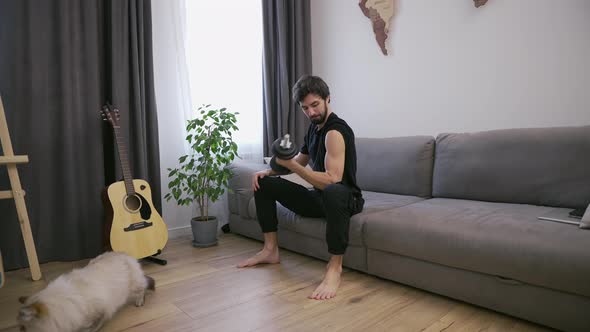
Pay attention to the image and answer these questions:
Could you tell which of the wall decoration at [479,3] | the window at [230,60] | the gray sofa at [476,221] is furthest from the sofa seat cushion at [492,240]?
the window at [230,60]

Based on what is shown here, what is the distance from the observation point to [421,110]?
2.72 meters

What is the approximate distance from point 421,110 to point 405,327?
176cm

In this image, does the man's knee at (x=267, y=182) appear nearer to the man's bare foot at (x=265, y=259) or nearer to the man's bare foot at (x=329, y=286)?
the man's bare foot at (x=265, y=259)

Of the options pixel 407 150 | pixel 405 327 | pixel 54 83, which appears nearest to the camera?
pixel 405 327

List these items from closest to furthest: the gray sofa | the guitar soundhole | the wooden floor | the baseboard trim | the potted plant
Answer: the gray sofa → the wooden floor → the guitar soundhole → the potted plant → the baseboard trim

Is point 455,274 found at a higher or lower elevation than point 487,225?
lower

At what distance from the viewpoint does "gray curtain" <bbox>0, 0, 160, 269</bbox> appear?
6.84ft

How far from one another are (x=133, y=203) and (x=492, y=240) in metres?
1.84

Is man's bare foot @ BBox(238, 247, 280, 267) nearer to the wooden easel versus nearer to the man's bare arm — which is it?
the man's bare arm

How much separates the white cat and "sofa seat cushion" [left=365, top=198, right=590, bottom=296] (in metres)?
1.08

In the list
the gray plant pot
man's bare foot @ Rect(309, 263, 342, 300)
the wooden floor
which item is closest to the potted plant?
the gray plant pot

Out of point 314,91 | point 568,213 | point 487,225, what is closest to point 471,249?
point 487,225

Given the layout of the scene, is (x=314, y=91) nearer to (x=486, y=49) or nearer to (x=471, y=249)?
(x=471, y=249)

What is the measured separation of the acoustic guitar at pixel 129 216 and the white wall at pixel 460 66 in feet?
5.98
